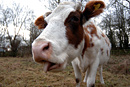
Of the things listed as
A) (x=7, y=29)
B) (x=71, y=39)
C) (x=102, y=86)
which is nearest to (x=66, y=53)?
(x=71, y=39)

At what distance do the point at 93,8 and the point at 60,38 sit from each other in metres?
1.25

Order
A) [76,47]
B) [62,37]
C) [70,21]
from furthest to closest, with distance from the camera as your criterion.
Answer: [76,47], [70,21], [62,37]

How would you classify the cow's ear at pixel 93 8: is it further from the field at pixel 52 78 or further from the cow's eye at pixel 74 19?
the field at pixel 52 78

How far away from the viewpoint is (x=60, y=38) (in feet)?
5.32

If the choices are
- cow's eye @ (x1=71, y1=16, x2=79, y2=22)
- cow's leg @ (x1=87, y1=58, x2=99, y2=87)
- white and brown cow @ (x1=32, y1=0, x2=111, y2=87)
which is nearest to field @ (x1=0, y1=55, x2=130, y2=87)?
cow's leg @ (x1=87, y1=58, x2=99, y2=87)

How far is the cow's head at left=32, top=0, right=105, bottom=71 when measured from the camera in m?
1.32

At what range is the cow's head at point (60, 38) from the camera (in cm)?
132

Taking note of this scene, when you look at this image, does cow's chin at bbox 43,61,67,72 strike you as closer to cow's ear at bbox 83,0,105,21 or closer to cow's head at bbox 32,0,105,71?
cow's head at bbox 32,0,105,71

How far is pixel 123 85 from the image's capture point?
4.18 meters

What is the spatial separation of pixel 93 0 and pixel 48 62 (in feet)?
5.40

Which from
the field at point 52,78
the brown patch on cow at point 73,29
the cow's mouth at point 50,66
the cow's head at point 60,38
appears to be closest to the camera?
the cow's head at point 60,38

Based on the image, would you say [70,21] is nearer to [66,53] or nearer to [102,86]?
[66,53]

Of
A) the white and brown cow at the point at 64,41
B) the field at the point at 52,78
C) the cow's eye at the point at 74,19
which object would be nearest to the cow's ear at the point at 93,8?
the white and brown cow at the point at 64,41

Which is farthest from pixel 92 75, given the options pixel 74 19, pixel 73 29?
pixel 74 19
